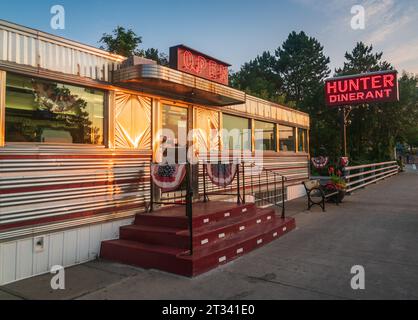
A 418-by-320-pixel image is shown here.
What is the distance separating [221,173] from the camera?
7848mm

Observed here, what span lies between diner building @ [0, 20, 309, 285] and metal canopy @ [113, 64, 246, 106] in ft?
0.07

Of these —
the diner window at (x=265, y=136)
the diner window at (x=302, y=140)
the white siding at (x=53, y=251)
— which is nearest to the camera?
the white siding at (x=53, y=251)

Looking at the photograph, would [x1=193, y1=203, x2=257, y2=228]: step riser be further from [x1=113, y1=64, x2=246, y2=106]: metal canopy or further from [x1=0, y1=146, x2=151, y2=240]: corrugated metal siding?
[x1=113, y1=64, x2=246, y2=106]: metal canopy

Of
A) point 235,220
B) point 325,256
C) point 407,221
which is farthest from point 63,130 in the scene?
point 407,221

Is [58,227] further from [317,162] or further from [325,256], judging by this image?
[317,162]

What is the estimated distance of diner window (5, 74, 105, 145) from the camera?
16.0 feet

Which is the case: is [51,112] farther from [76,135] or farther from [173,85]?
[173,85]

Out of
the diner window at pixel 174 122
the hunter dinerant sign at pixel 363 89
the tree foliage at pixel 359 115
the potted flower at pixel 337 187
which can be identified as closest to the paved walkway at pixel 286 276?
the diner window at pixel 174 122

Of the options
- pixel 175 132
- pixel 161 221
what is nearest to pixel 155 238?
pixel 161 221

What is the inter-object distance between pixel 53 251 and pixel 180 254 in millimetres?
1925

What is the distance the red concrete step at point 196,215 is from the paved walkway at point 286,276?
95 cm

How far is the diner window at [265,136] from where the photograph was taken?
10.8 meters

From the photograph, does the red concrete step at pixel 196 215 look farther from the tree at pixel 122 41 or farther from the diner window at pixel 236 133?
the tree at pixel 122 41
